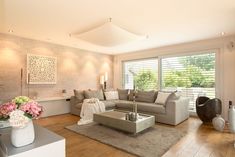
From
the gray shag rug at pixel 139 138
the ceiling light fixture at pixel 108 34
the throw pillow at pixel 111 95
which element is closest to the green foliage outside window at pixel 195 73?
the throw pillow at pixel 111 95

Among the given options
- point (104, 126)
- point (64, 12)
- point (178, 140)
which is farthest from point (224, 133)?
point (64, 12)

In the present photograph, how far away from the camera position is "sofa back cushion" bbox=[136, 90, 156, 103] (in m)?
5.06

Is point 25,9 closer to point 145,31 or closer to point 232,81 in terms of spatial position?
point 145,31

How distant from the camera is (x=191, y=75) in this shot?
204 inches

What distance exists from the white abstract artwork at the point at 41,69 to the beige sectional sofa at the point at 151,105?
1.06m

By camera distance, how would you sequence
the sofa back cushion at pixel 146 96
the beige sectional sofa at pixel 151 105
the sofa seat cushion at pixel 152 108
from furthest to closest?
the sofa back cushion at pixel 146 96 < the sofa seat cushion at pixel 152 108 < the beige sectional sofa at pixel 151 105

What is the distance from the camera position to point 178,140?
9.98 ft

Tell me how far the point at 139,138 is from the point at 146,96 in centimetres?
222

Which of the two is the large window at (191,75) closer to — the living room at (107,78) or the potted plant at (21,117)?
the living room at (107,78)

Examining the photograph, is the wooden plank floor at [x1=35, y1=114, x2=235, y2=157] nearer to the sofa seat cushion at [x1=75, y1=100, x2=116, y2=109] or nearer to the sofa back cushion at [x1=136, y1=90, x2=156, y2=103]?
the sofa seat cushion at [x1=75, y1=100, x2=116, y2=109]

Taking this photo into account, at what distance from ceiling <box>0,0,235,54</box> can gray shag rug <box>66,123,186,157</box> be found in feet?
8.07

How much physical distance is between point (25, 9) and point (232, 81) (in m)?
5.43

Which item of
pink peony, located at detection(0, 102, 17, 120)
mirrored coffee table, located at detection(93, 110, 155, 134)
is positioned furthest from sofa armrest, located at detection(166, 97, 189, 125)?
pink peony, located at detection(0, 102, 17, 120)

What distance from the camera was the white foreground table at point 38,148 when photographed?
1.24m
